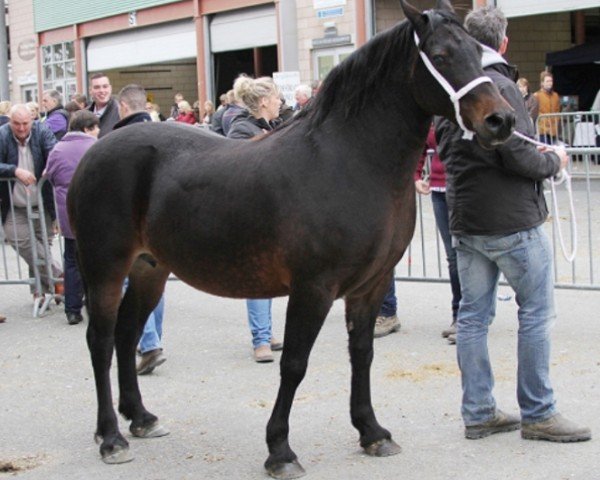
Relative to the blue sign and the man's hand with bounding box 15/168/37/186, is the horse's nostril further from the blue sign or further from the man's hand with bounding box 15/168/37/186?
the blue sign

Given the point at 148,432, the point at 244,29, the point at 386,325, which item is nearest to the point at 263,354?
the point at 386,325

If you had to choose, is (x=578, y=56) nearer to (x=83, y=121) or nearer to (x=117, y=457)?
(x=83, y=121)

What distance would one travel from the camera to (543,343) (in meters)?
5.37

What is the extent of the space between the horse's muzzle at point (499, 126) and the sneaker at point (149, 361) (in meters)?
3.64

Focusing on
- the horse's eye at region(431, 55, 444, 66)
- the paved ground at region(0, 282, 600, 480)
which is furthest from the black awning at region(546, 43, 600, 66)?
the horse's eye at region(431, 55, 444, 66)

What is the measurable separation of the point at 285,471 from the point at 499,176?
1840mm

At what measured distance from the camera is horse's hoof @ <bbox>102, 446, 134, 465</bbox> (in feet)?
17.7

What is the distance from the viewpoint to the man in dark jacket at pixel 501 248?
204 inches

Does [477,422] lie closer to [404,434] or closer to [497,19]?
[404,434]

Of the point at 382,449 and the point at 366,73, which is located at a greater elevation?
the point at 366,73

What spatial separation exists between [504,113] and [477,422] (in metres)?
1.86

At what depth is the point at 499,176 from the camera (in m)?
5.23

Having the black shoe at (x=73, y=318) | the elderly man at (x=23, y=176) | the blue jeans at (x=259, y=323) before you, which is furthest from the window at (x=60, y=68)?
the blue jeans at (x=259, y=323)

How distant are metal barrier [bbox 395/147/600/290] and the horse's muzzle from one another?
3.80 meters
